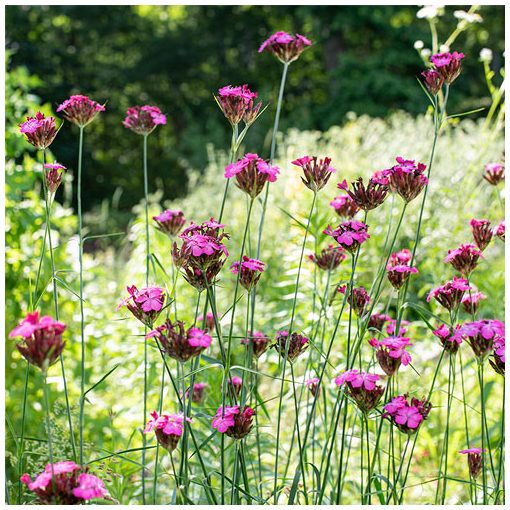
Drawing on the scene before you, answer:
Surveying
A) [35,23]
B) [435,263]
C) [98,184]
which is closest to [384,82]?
[98,184]

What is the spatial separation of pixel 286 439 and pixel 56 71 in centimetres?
1195

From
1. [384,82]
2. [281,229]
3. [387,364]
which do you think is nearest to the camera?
[387,364]

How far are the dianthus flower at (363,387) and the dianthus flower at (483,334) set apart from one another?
20 centimetres

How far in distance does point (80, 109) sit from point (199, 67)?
14964 millimetres

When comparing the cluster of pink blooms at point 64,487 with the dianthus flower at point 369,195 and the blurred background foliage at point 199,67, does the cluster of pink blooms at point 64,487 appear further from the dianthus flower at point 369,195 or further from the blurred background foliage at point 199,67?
the blurred background foliage at point 199,67

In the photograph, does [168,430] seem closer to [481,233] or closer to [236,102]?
[236,102]

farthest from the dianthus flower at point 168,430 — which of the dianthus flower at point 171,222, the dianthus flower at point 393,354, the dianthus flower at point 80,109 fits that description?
the dianthus flower at point 80,109

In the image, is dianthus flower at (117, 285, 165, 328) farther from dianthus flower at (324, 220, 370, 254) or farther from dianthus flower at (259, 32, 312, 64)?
dianthus flower at (259, 32, 312, 64)

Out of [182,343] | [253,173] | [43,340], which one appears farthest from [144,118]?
[43,340]

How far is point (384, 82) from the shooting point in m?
12.7

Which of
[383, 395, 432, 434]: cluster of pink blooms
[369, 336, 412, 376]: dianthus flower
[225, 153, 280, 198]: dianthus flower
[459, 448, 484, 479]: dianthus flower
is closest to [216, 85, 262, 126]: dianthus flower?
[225, 153, 280, 198]: dianthus flower

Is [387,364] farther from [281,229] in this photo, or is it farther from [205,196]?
[205,196]

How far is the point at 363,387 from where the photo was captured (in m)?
1.20

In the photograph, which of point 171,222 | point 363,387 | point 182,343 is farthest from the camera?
point 171,222
